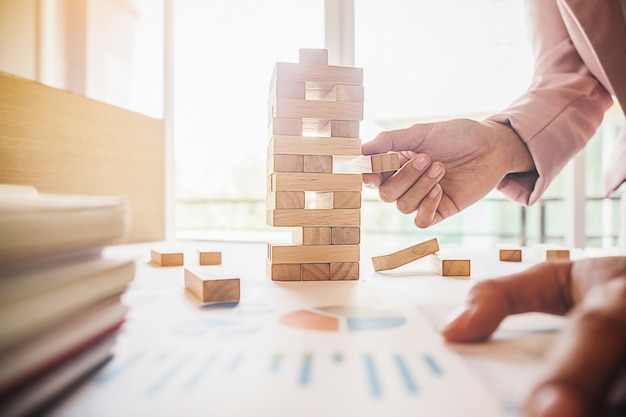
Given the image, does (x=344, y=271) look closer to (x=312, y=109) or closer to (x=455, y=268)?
(x=455, y=268)

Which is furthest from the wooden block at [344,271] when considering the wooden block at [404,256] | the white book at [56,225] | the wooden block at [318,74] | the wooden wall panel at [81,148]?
the wooden wall panel at [81,148]

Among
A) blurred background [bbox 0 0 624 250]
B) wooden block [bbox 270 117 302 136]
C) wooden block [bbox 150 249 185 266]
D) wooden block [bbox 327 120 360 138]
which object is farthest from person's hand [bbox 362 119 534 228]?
wooden block [bbox 150 249 185 266]

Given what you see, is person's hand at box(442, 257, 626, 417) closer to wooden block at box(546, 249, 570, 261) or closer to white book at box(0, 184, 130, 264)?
white book at box(0, 184, 130, 264)

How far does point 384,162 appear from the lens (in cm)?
98

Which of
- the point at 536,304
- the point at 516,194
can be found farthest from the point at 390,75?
the point at 536,304

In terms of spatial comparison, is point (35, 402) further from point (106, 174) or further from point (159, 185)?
point (159, 185)

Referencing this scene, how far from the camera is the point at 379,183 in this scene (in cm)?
115

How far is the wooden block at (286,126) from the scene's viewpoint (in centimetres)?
96

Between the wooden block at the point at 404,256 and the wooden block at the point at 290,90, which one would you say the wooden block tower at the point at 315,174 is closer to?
the wooden block at the point at 290,90

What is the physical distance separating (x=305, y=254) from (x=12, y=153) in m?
1.17

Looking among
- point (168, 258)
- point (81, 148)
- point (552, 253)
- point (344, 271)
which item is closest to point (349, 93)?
point (344, 271)

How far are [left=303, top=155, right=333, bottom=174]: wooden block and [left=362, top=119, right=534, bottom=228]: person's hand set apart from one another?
161 mm

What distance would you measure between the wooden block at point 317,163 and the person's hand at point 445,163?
161 millimetres

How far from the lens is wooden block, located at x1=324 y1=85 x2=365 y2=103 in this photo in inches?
38.6
